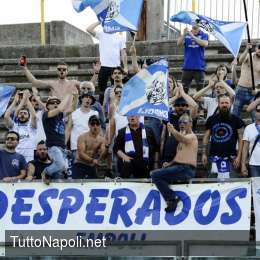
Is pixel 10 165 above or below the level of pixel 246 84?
below

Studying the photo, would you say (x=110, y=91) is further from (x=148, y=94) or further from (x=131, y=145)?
(x=148, y=94)

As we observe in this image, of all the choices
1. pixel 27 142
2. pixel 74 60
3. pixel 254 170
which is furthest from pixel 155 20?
pixel 254 170

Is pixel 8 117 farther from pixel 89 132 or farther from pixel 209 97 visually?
pixel 209 97

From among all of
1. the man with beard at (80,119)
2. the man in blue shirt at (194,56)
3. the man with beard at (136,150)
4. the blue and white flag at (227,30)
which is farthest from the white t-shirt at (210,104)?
the man with beard at (80,119)

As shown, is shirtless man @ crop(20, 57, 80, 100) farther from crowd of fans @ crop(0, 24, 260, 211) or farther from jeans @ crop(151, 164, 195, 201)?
jeans @ crop(151, 164, 195, 201)

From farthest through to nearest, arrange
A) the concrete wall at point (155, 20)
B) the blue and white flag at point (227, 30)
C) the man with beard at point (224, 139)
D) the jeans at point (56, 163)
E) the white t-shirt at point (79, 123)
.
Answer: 1. the concrete wall at point (155, 20)
2. the white t-shirt at point (79, 123)
3. the blue and white flag at point (227, 30)
4. the man with beard at point (224, 139)
5. the jeans at point (56, 163)

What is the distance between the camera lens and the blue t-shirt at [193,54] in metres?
13.9

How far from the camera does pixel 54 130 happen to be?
11.4 m

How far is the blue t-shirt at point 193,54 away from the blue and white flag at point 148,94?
2.83 m

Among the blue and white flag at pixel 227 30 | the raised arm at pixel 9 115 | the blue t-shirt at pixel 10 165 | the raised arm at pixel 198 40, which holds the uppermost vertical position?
Answer: the blue and white flag at pixel 227 30

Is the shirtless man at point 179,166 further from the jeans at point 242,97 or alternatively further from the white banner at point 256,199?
the jeans at point 242,97

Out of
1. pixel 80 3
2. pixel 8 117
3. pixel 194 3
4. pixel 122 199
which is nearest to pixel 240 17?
pixel 194 3

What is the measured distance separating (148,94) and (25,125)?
8.67 ft

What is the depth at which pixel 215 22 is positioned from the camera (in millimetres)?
12789
